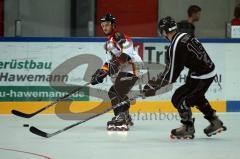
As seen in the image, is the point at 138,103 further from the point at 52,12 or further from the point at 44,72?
the point at 52,12

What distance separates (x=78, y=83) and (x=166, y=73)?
2842 mm

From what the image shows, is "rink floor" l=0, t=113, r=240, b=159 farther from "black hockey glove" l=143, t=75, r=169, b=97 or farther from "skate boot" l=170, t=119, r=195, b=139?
"black hockey glove" l=143, t=75, r=169, b=97

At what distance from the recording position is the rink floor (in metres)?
6.01


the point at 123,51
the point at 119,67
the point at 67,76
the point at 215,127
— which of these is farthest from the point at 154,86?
the point at 67,76

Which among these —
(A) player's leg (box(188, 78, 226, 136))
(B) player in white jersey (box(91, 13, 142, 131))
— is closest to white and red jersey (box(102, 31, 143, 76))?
(B) player in white jersey (box(91, 13, 142, 131))

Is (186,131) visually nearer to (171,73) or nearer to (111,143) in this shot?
(171,73)

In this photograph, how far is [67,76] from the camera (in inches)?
370

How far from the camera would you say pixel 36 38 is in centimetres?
936

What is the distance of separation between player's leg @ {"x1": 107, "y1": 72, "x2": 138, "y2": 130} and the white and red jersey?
0.26 feet

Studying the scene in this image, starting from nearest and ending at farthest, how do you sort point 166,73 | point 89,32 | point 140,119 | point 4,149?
point 4,149 → point 166,73 → point 140,119 → point 89,32

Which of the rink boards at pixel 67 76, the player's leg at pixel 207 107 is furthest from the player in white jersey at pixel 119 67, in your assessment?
the rink boards at pixel 67 76

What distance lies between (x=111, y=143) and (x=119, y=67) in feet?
4.54

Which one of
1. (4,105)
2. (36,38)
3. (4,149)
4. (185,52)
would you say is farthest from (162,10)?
(4,149)

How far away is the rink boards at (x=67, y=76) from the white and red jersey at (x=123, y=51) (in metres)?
1.46
